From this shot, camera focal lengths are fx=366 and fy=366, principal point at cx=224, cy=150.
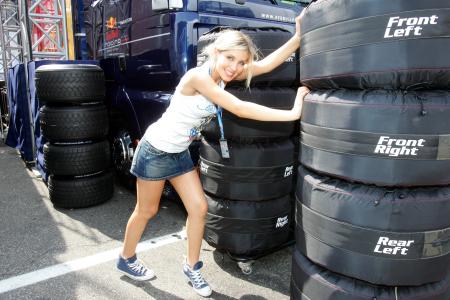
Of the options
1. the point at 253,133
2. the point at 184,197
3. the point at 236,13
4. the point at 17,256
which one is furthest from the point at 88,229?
the point at 236,13

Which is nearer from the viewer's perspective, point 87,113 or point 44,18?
point 87,113

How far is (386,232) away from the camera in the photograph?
1.71 m

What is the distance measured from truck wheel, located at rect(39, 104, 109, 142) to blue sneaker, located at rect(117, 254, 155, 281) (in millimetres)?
1939

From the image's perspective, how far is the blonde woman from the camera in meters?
2.27

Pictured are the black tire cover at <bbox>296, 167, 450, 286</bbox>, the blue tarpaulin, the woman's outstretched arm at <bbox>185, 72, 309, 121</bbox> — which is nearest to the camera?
the black tire cover at <bbox>296, 167, 450, 286</bbox>

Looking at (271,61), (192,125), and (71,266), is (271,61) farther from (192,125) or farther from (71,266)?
(71,266)

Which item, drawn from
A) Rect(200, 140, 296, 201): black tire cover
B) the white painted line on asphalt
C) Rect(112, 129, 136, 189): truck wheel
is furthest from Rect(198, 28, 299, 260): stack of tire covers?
Rect(112, 129, 136, 189): truck wheel

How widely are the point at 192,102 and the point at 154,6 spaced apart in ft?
5.95

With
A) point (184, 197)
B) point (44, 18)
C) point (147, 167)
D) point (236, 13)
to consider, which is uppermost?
point (44, 18)

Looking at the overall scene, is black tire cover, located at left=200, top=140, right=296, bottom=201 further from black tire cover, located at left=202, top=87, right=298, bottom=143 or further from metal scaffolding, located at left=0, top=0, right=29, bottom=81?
metal scaffolding, located at left=0, top=0, right=29, bottom=81

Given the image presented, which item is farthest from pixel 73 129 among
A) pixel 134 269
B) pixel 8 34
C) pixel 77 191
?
pixel 8 34

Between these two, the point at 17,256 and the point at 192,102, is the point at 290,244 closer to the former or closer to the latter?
the point at 192,102

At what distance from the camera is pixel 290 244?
336 centimetres

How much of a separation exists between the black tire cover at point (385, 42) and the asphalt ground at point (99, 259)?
5.88ft
